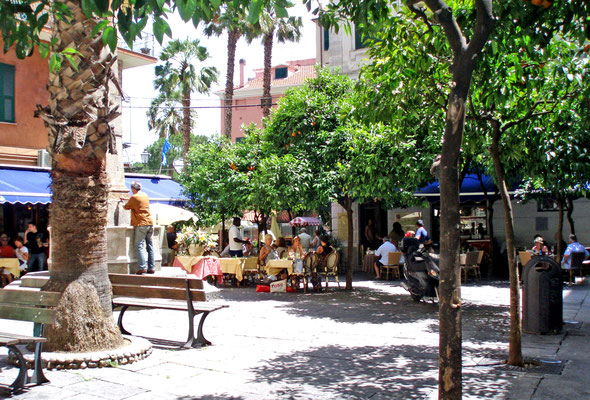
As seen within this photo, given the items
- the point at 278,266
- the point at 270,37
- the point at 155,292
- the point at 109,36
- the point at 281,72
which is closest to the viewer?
the point at 109,36

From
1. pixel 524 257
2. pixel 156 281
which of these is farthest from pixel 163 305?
pixel 524 257

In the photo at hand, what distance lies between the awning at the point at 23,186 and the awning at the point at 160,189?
3821 mm

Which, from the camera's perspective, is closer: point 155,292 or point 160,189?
point 155,292

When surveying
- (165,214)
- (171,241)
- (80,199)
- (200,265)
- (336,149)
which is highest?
(336,149)

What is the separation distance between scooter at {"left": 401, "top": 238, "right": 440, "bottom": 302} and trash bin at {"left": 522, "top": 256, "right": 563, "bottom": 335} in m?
2.95

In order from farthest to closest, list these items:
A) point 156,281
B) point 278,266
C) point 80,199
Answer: point 278,266 < point 156,281 < point 80,199

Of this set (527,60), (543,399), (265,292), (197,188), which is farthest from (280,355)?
(197,188)

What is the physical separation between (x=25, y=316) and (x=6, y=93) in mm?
13576

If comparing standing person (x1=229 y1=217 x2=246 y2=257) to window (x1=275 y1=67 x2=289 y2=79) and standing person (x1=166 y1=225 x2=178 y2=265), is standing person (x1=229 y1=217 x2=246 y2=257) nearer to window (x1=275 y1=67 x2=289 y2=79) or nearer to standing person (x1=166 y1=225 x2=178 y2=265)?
standing person (x1=166 y1=225 x2=178 y2=265)

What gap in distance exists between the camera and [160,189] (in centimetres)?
2203

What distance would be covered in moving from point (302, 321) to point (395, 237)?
401 inches

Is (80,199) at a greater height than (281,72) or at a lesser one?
lesser

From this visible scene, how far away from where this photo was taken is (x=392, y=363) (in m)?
6.48

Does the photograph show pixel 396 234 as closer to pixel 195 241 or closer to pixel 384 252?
pixel 384 252
